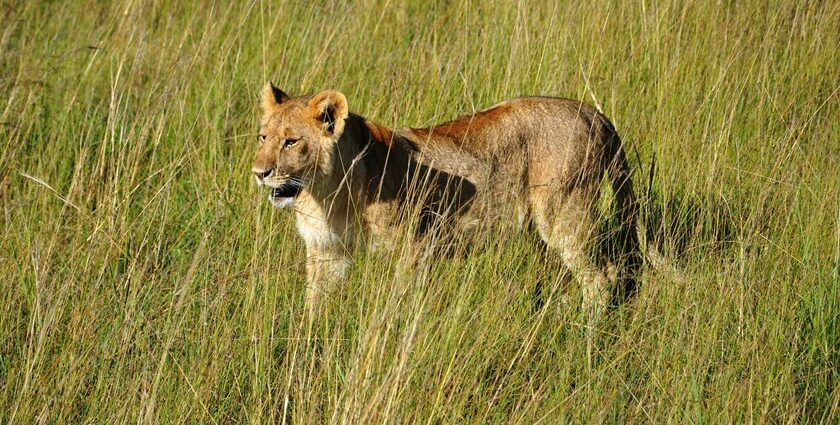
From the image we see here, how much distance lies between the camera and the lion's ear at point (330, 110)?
473 centimetres

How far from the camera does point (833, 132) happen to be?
17.9ft

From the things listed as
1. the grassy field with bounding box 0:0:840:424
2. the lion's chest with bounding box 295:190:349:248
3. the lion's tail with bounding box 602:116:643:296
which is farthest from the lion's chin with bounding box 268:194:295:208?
the lion's tail with bounding box 602:116:643:296

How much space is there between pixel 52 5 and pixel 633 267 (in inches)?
170

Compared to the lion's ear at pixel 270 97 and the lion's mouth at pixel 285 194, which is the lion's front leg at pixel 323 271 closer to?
the lion's mouth at pixel 285 194

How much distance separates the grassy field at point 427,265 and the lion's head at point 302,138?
20 cm

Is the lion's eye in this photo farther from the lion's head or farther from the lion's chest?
the lion's chest

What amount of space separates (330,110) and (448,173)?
0.66 meters

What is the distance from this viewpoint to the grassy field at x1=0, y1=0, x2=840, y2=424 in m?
3.52

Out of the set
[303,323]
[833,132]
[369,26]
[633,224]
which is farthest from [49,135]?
[833,132]

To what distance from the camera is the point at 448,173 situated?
515cm

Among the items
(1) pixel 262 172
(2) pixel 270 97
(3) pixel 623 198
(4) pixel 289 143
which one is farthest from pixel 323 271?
(3) pixel 623 198

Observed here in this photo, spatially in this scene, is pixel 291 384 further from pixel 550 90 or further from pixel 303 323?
pixel 550 90

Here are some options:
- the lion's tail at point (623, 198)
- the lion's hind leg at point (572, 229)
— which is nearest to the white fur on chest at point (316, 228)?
the lion's hind leg at point (572, 229)

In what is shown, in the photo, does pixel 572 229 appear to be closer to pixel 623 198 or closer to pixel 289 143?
pixel 623 198
